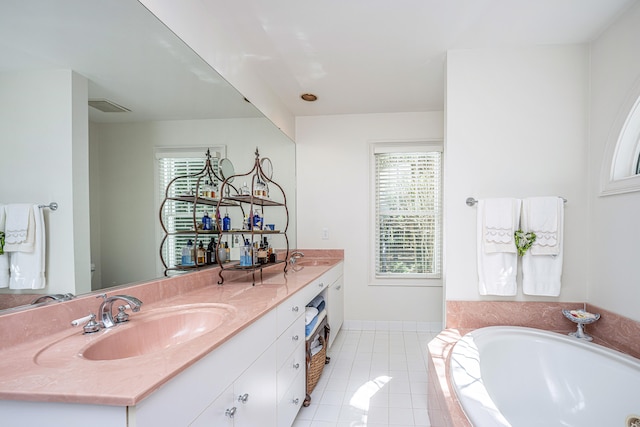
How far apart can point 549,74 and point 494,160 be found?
0.66m

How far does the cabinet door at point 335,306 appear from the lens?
9.51 feet

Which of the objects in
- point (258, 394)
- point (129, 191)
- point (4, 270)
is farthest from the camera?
point (129, 191)

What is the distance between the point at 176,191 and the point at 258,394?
1.08 metres

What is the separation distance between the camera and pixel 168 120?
1669 mm

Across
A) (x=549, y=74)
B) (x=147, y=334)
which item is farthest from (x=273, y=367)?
(x=549, y=74)

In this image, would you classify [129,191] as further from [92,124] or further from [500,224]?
Result: [500,224]

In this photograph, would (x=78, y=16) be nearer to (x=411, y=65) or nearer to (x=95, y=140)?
(x=95, y=140)

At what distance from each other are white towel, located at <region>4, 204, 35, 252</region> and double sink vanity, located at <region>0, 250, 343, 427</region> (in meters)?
0.20

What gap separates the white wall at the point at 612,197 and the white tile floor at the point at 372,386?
1327 mm

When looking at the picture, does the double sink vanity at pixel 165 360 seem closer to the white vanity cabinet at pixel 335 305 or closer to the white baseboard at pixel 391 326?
the white vanity cabinet at pixel 335 305

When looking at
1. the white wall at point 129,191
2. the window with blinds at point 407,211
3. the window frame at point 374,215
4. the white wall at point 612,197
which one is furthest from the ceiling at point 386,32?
the window with blinds at point 407,211

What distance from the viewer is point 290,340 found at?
69.3 inches

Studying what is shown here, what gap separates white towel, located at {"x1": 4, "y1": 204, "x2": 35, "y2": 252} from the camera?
3.09 feet

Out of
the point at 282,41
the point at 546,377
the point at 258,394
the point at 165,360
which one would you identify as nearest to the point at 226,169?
the point at 282,41
